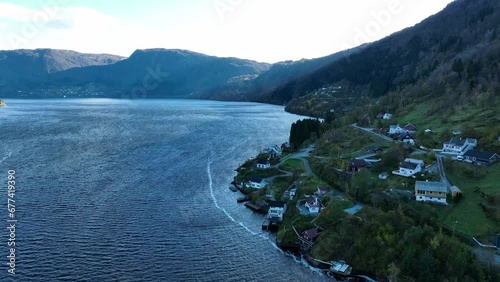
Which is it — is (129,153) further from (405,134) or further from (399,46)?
(399,46)

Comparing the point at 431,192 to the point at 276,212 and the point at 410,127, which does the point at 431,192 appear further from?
the point at 410,127

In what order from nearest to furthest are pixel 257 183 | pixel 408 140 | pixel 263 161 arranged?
1. pixel 257 183
2. pixel 408 140
3. pixel 263 161

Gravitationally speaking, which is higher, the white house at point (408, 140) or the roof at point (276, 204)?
the white house at point (408, 140)

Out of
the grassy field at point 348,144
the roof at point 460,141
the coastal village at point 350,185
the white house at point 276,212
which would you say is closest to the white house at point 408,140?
the coastal village at point 350,185

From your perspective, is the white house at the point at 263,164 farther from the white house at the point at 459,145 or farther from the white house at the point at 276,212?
the white house at the point at 459,145

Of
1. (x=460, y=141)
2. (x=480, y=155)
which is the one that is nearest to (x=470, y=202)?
(x=480, y=155)

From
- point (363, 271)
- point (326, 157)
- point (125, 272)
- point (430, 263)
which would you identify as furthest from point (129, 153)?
point (430, 263)

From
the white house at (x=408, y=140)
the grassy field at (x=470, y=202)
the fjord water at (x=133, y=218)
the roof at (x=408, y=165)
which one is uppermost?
the white house at (x=408, y=140)
